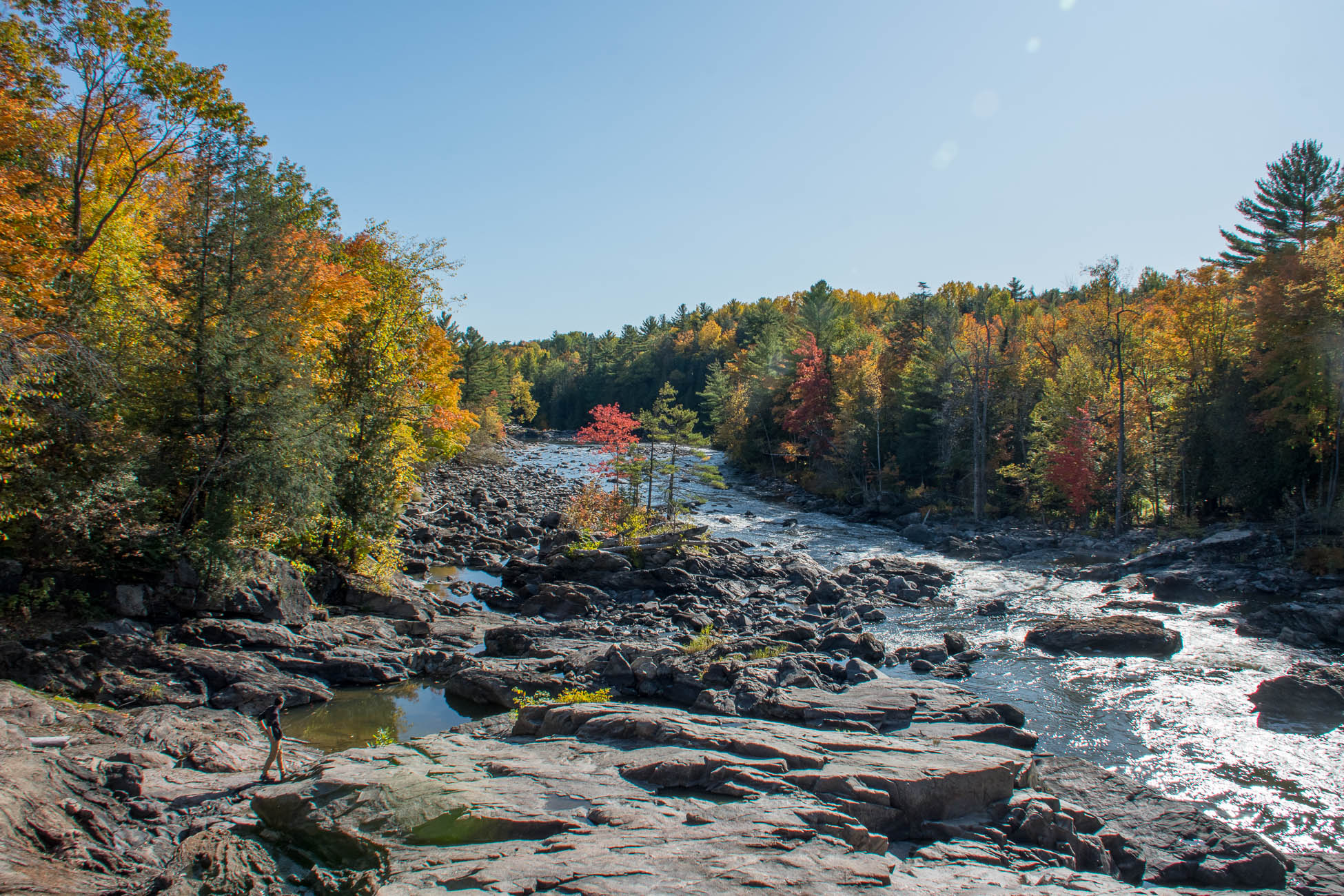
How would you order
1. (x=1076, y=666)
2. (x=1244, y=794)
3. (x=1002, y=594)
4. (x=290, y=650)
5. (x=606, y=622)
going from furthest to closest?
(x=1002, y=594)
(x=606, y=622)
(x=1076, y=666)
(x=290, y=650)
(x=1244, y=794)

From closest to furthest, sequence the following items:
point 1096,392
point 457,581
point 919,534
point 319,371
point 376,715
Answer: point 376,715 → point 319,371 → point 457,581 → point 919,534 → point 1096,392

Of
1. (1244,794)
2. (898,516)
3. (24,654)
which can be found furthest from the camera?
(898,516)

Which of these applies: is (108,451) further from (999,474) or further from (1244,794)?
(999,474)

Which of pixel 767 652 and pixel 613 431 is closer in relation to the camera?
pixel 767 652

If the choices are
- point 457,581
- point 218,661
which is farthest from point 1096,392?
point 218,661

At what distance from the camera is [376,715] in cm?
1393

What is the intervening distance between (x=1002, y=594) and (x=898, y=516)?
61.8ft

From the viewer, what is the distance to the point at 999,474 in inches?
1743

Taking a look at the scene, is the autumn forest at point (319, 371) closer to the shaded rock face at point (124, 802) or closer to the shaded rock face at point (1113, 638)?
the shaded rock face at point (124, 802)

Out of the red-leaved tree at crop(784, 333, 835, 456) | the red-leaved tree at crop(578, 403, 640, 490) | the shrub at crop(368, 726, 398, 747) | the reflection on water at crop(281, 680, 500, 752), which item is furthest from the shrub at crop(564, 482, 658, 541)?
the red-leaved tree at crop(784, 333, 835, 456)

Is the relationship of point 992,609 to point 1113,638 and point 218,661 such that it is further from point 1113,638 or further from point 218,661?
point 218,661

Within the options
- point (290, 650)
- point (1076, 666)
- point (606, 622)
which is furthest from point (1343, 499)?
point (290, 650)

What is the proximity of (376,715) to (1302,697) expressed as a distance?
737 inches

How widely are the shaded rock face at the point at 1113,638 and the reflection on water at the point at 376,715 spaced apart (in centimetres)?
1435
